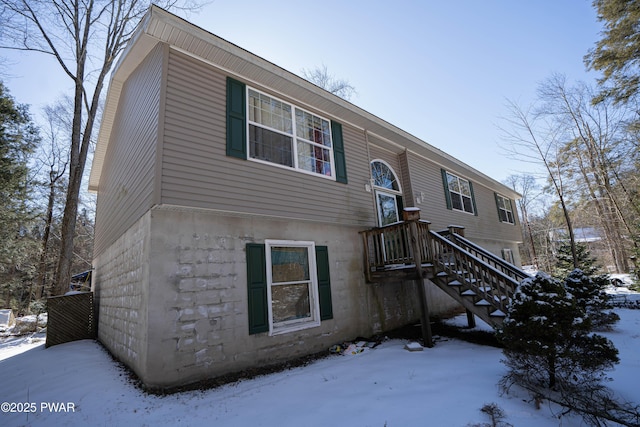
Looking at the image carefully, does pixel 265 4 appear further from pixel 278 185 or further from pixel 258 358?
pixel 258 358

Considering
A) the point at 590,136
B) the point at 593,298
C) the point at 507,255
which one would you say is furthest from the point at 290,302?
the point at 590,136

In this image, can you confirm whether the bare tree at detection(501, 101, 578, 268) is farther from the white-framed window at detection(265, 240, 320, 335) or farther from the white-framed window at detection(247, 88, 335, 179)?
the white-framed window at detection(265, 240, 320, 335)

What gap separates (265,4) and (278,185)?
598cm

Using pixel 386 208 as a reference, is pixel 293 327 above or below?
below

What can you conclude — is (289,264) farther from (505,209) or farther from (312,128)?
(505,209)

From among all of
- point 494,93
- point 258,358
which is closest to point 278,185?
point 258,358

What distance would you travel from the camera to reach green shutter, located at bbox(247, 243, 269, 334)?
16.1ft

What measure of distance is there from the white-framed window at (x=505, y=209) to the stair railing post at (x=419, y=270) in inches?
448

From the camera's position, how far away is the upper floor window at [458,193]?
11.4 meters

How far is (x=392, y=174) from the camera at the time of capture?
9.32 m

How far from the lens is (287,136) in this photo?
20.5ft

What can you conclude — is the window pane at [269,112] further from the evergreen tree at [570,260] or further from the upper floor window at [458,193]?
the evergreen tree at [570,260]

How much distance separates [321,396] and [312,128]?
17.4ft

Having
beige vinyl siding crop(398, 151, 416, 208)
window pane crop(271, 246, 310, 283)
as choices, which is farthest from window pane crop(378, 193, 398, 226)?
window pane crop(271, 246, 310, 283)
